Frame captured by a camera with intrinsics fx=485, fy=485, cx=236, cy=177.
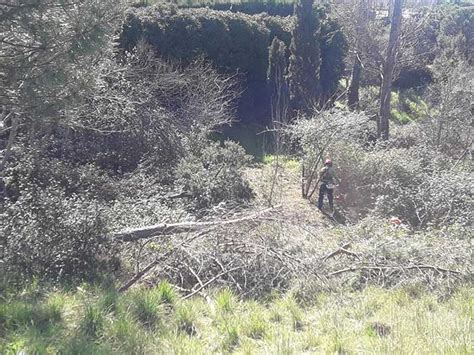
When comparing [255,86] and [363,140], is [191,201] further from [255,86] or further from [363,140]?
[255,86]

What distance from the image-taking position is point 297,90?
17984 mm

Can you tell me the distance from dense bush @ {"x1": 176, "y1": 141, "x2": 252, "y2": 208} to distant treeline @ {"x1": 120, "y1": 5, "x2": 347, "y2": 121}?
6811 millimetres

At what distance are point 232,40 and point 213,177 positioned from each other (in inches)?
418

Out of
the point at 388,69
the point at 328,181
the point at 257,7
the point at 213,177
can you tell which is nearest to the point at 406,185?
the point at 328,181

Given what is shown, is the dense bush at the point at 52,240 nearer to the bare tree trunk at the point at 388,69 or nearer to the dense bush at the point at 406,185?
the dense bush at the point at 406,185

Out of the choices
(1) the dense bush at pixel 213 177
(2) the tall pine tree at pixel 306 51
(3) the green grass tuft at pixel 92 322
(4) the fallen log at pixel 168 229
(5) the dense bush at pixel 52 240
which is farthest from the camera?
(2) the tall pine tree at pixel 306 51

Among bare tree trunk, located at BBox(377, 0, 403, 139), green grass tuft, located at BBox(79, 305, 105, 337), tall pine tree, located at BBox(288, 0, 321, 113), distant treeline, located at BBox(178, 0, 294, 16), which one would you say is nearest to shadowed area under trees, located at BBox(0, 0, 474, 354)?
green grass tuft, located at BBox(79, 305, 105, 337)

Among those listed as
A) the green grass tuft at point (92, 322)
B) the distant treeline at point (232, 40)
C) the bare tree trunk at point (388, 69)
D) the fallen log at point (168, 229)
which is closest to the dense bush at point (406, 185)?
the bare tree trunk at point (388, 69)

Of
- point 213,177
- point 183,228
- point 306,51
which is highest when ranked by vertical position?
point 306,51

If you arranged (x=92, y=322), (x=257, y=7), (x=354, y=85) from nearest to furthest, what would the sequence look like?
(x=92, y=322), (x=354, y=85), (x=257, y=7)

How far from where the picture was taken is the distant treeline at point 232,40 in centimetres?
1714

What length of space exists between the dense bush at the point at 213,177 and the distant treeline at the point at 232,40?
681 centimetres

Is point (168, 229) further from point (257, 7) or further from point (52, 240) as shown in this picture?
point (257, 7)

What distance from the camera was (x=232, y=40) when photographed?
1909 centimetres
